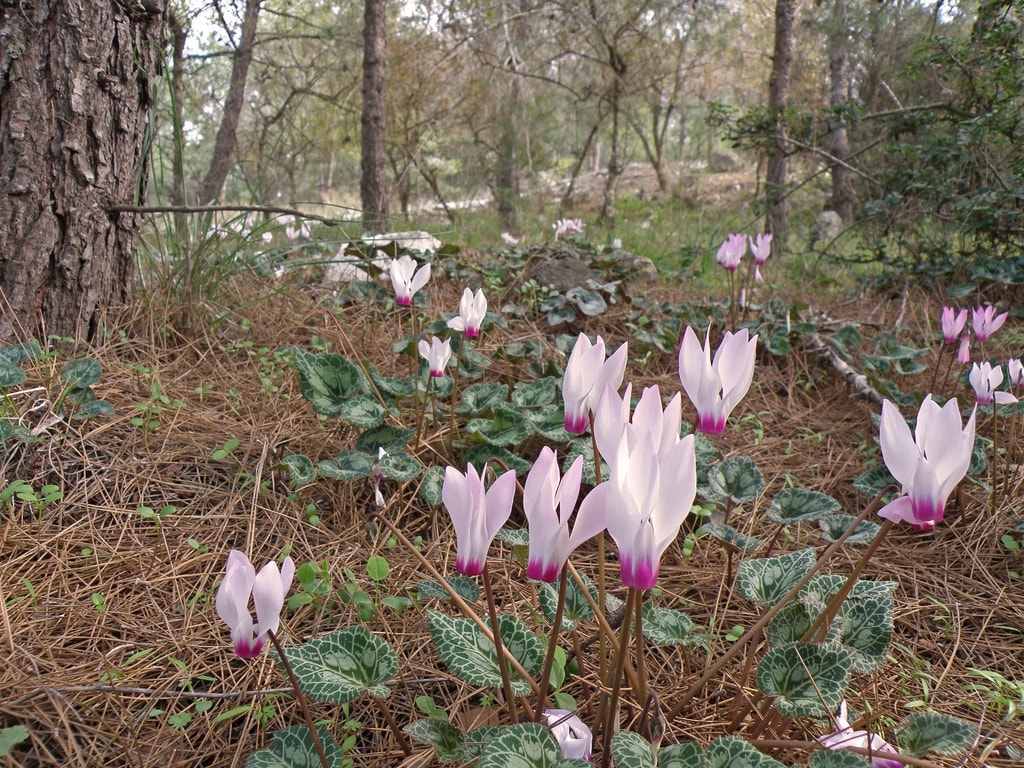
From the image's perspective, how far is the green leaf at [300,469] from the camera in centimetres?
165

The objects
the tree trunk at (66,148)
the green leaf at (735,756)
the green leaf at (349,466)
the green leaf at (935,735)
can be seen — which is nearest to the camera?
the green leaf at (735,756)

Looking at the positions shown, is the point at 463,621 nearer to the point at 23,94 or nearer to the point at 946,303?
the point at 23,94

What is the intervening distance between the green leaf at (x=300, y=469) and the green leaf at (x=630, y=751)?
3.48 feet

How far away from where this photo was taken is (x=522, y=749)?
2.58ft

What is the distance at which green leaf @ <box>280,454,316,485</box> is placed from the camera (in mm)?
1651

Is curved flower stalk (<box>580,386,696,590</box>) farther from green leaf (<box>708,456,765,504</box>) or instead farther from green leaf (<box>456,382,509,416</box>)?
green leaf (<box>456,382,509,416</box>)

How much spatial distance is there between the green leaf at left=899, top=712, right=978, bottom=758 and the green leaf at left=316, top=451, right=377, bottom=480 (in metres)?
1.14

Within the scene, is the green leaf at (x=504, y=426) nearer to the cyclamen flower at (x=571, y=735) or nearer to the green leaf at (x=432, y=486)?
the green leaf at (x=432, y=486)

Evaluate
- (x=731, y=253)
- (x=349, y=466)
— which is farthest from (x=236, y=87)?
(x=349, y=466)

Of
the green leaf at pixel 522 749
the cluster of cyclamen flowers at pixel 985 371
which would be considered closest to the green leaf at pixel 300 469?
the green leaf at pixel 522 749

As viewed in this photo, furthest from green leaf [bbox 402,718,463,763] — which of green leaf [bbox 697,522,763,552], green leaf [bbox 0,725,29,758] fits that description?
green leaf [bbox 697,522,763,552]

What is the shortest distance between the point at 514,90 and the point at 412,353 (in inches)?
315

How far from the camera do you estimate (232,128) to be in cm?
775

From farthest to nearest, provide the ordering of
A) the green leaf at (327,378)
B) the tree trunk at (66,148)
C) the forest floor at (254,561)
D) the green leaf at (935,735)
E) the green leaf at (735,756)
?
the tree trunk at (66,148) → the green leaf at (327,378) → the forest floor at (254,561) → the green leaf at (935,735) → the green leaf at (735,756)
